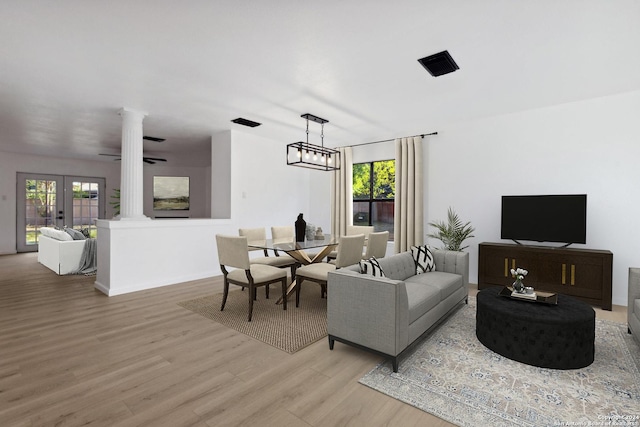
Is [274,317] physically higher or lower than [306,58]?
lower

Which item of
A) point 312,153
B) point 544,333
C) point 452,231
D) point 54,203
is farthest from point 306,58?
point 54,203

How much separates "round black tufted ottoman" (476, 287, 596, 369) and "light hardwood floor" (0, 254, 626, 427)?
1.12 m

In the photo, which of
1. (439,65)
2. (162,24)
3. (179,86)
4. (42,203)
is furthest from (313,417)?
(42,203)

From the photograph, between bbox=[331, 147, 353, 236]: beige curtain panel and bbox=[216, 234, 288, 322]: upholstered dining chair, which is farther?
bbox=[331, 147, 353, 236]: beige curtain panel

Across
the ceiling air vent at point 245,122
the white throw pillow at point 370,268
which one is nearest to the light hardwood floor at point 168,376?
the white throw pillow at point 370,268

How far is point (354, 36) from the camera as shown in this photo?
257cm

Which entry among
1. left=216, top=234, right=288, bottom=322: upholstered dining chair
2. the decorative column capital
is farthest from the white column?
left=216, top=234, right=288, bottom=322: upholstered dining chair

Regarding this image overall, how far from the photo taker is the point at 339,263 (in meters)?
3.77

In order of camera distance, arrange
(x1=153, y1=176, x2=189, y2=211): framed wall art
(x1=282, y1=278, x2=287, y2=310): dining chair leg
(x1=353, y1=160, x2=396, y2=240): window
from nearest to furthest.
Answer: (x1=282, y1=278, x2=287, y2=310): dining chair leg → (x1=353, y1=160, x2=396, y2=240): window → (x1=153, y1=176, x2=189, y2=211): framed wall art

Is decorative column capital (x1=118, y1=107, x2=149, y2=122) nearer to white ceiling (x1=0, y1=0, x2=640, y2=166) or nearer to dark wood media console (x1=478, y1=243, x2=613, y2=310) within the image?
white ceiling (x1=0, y1=0, x2=640, y2=166)

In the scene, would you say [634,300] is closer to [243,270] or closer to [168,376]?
[243,270]

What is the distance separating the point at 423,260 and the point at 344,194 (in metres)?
3.05

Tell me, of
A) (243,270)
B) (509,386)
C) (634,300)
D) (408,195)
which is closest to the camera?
(509,386)

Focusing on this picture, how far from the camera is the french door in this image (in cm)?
835
